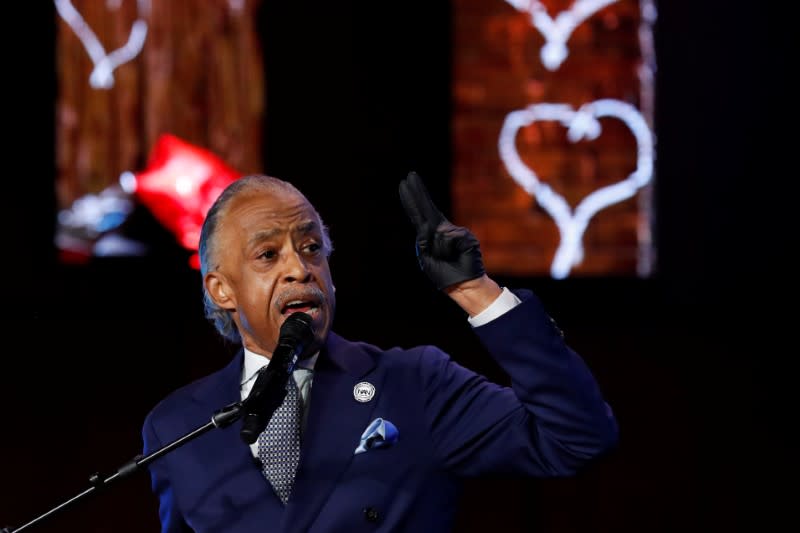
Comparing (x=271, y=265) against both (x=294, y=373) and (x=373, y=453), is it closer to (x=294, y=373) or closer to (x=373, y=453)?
(x=294, y=373)

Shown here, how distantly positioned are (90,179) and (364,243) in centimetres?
97

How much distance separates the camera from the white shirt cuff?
1748mm

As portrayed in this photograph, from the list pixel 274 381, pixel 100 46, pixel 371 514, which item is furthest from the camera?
pixel 100 46

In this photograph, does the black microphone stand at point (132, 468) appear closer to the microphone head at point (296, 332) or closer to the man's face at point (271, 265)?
the microphone head at point (296, 332)

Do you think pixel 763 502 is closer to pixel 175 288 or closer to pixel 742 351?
pixel 742 351

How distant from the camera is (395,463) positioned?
1.98 metres

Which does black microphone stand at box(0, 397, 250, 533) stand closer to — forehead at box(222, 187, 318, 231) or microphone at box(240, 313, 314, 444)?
microphone at box(240, 313, 314, 444)

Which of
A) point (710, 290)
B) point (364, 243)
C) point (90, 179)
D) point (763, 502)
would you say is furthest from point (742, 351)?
point (90, 179)

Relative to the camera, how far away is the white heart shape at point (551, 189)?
11.4 feet

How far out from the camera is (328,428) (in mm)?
2000

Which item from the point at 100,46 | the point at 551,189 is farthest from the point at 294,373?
the point at 100,46

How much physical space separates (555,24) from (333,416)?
2019 mm

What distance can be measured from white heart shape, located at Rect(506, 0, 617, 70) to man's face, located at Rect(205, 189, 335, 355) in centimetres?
168

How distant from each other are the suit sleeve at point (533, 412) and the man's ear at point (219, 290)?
1.82ft
